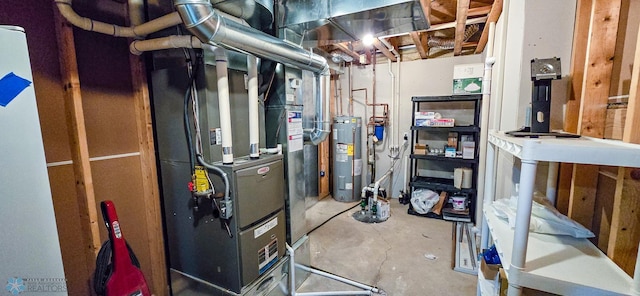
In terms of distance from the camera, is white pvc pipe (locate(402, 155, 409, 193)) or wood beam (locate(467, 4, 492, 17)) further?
white pvc pipe (locate(402, 155, 409, 193))

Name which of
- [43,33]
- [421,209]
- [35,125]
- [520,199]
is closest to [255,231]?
[35,125]

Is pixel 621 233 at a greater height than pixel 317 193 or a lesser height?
greater

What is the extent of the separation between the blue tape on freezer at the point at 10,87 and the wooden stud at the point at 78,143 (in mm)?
771

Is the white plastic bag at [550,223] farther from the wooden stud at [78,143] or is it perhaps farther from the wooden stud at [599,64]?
the wooden stud at [78,143]

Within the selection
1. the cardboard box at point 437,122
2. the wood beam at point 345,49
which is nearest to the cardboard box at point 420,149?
the cardboard box at point 437,122

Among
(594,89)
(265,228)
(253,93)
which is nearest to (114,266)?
(265,228)

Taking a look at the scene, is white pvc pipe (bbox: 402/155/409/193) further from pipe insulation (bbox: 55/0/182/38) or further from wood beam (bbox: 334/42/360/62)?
pipe insulation (bbox: 55/0/182/38)

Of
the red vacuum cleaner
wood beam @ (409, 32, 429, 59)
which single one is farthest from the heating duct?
wood beam @ (409, 32, 429, 59)

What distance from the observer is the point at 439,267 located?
2.35m

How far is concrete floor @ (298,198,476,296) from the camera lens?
2.13m

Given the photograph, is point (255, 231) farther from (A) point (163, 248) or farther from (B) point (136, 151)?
(B) point (136, 151)

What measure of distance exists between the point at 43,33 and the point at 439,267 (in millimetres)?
3268

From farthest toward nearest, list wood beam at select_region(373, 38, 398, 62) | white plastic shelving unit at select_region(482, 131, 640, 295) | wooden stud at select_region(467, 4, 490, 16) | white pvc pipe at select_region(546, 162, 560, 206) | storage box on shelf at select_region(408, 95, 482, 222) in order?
storage box on shelf at select_region(408, 95, 482, 222), wood beam at select_region(373, 38, 398, 62), wooden stud at select_region(467, 4, 490, 16), white pvc pipe at select_region(546, 162, 560, 206), white plastic shelving unit at select_region(482, 131, 640, 295)

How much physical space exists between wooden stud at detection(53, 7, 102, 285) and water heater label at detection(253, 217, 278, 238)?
95 centimetres
